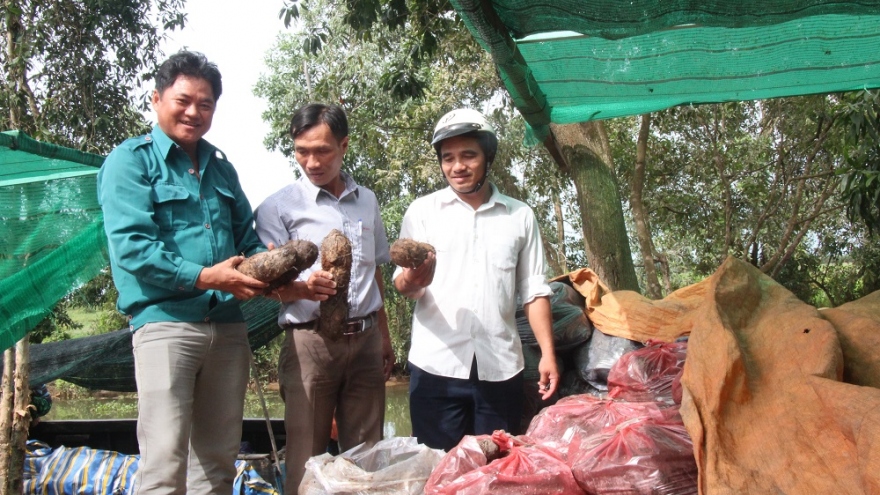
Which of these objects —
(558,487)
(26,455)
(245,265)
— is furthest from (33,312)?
(558,487)

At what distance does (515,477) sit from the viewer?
1741mm

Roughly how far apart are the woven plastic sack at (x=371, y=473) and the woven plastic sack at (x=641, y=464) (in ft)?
1.31

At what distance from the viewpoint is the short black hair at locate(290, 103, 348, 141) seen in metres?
2.65

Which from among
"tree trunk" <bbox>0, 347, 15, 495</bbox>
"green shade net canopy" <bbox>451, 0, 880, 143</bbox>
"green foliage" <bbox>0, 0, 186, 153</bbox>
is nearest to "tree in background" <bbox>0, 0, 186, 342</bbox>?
"green foliage" <bbox>0, 0, 186, 153</bbox>

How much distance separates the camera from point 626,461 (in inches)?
68.4

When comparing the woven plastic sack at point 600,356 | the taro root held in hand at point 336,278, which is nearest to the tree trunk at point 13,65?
the taro root held in hand at point 336,278

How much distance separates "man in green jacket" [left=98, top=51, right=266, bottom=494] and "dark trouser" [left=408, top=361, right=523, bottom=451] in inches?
23.4

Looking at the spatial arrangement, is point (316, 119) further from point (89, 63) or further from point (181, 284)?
point (89, 63)

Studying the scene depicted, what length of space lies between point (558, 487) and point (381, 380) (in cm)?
112

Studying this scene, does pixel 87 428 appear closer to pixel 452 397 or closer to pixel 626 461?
pixel 452 397

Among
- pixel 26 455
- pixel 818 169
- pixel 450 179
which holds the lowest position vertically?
pixel 26 455

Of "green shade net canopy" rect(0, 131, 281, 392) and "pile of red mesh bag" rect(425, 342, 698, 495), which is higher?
"green shade net canopy" rect(0, 131, 281, 392)

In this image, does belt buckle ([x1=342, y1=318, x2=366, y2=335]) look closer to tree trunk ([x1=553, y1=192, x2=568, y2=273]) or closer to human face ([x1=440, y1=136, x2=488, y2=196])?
human face ([x1=440, y1=136, x2=488, y2=196])

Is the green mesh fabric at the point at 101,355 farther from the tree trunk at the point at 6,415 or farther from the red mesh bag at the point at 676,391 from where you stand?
the red mesh bag at the point at 676,391
